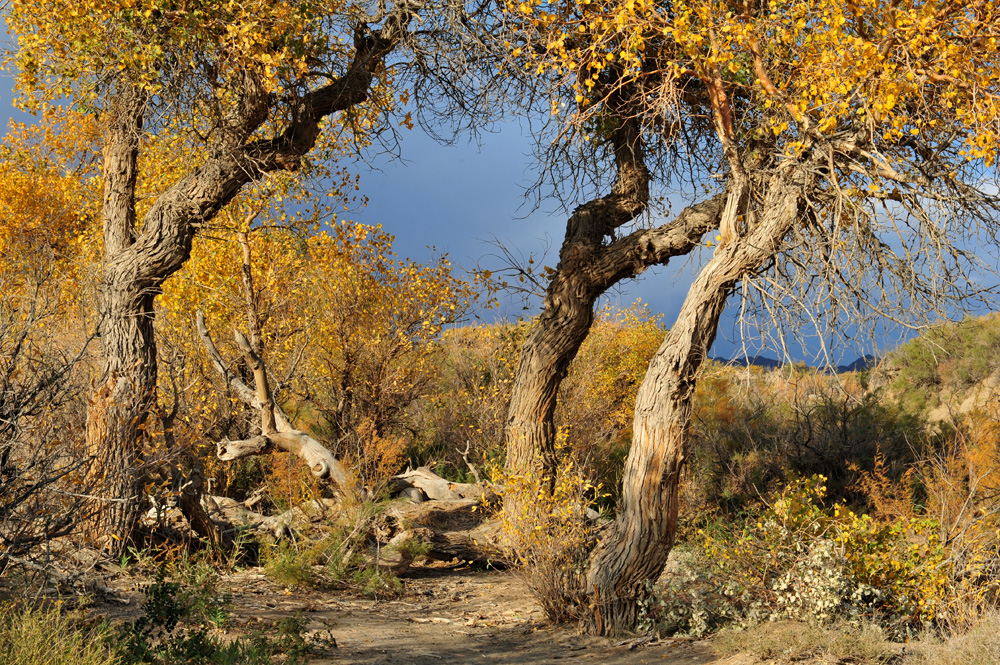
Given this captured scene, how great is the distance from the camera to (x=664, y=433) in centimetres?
673

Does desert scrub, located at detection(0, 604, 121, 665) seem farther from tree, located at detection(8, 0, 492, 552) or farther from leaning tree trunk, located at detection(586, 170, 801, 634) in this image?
leaning tree trunk, located at detection(586, 170, 801, 634)

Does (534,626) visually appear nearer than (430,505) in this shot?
Yes

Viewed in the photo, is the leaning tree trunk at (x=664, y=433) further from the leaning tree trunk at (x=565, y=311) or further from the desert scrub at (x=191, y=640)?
the desert scrub at (x=191, y=640)

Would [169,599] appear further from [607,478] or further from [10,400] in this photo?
[607,478]

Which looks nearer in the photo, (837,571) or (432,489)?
(837,571)

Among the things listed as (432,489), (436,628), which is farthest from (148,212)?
(436,628)

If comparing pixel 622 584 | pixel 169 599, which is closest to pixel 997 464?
pixel 622 584

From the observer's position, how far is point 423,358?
42.4ft

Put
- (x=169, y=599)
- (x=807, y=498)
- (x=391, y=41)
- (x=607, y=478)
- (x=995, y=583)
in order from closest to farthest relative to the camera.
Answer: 1. (x=169, y=599)
2. (x=995, y=583)
3. (x=807, y=498)
4. (x=391, y=41)
5. (x=607, y=478)

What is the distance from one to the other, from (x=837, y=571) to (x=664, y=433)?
1.70 meters

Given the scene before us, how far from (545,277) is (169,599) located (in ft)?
17.6

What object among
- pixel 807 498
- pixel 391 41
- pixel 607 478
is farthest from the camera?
pixel 607 478

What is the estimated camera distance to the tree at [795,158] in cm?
600

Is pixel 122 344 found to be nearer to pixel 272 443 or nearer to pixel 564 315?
pixel 272 443
